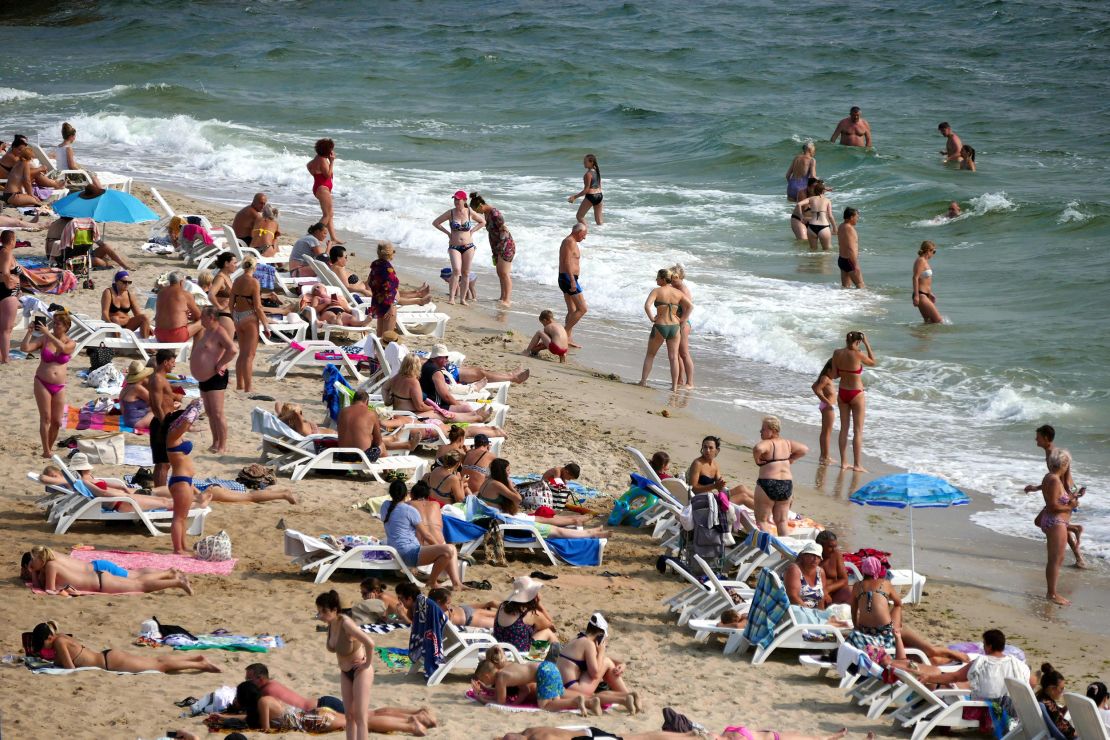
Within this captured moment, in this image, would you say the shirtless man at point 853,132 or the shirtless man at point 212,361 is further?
the shirtless man at point 853,132

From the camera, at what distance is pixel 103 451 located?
400 inches

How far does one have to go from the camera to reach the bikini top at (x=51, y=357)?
997 cm

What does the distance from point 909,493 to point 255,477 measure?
14.5 feet

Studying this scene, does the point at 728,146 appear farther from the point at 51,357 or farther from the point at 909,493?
the point at 909,493

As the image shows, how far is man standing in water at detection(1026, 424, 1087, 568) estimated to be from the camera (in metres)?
9.28

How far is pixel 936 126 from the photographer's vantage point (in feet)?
98.4

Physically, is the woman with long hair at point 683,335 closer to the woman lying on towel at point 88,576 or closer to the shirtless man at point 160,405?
the shirtless man at point 160,405

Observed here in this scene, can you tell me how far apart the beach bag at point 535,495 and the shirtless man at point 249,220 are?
268 inches

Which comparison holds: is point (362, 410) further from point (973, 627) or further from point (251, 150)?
point (251, 150)

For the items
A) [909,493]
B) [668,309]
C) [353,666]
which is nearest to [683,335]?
[668,309]

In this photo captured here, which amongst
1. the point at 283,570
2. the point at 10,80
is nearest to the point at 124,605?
the point at 283,570

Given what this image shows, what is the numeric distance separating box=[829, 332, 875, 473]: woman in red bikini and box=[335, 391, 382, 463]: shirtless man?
144 inches

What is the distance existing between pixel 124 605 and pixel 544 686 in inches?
95.2

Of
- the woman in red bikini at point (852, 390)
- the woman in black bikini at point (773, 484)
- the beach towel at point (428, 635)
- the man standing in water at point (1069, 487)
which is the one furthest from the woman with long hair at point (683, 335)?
the beach towel at point (428, 635)
